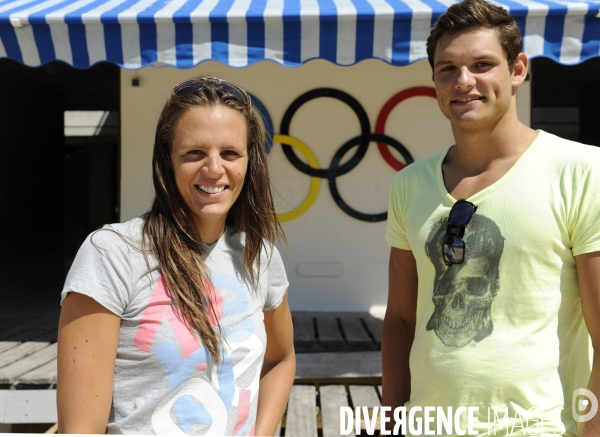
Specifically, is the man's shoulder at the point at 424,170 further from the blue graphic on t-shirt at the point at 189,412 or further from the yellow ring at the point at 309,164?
the yellow ring at the point at 309,164

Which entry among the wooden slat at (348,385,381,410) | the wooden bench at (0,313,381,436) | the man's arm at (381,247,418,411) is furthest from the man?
the wooden slat at (348,385,381,410)

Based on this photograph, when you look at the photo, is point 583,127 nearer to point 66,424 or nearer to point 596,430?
point 596,430

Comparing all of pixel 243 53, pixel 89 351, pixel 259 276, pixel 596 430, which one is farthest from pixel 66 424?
pixel 243 53

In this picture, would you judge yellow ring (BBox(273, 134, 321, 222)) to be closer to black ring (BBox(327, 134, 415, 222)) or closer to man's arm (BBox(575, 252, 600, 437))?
black ring (BBox(327, 134, 415, 222))

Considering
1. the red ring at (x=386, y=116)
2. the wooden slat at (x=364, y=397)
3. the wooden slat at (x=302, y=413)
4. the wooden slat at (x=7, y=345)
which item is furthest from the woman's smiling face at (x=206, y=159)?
the red ring at (x=386, y=116)

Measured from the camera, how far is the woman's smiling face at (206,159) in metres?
1.34

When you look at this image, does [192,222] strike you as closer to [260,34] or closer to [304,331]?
[260,34]

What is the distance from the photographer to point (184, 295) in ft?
4.06

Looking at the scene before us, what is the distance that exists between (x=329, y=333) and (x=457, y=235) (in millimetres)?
3050

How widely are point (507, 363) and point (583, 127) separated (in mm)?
9356

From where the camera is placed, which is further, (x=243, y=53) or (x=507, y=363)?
(x=243, y=53)

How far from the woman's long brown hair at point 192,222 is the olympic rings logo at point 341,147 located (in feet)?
12.8

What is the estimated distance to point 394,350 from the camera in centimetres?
160

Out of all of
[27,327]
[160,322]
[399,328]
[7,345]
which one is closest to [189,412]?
[160,322]
